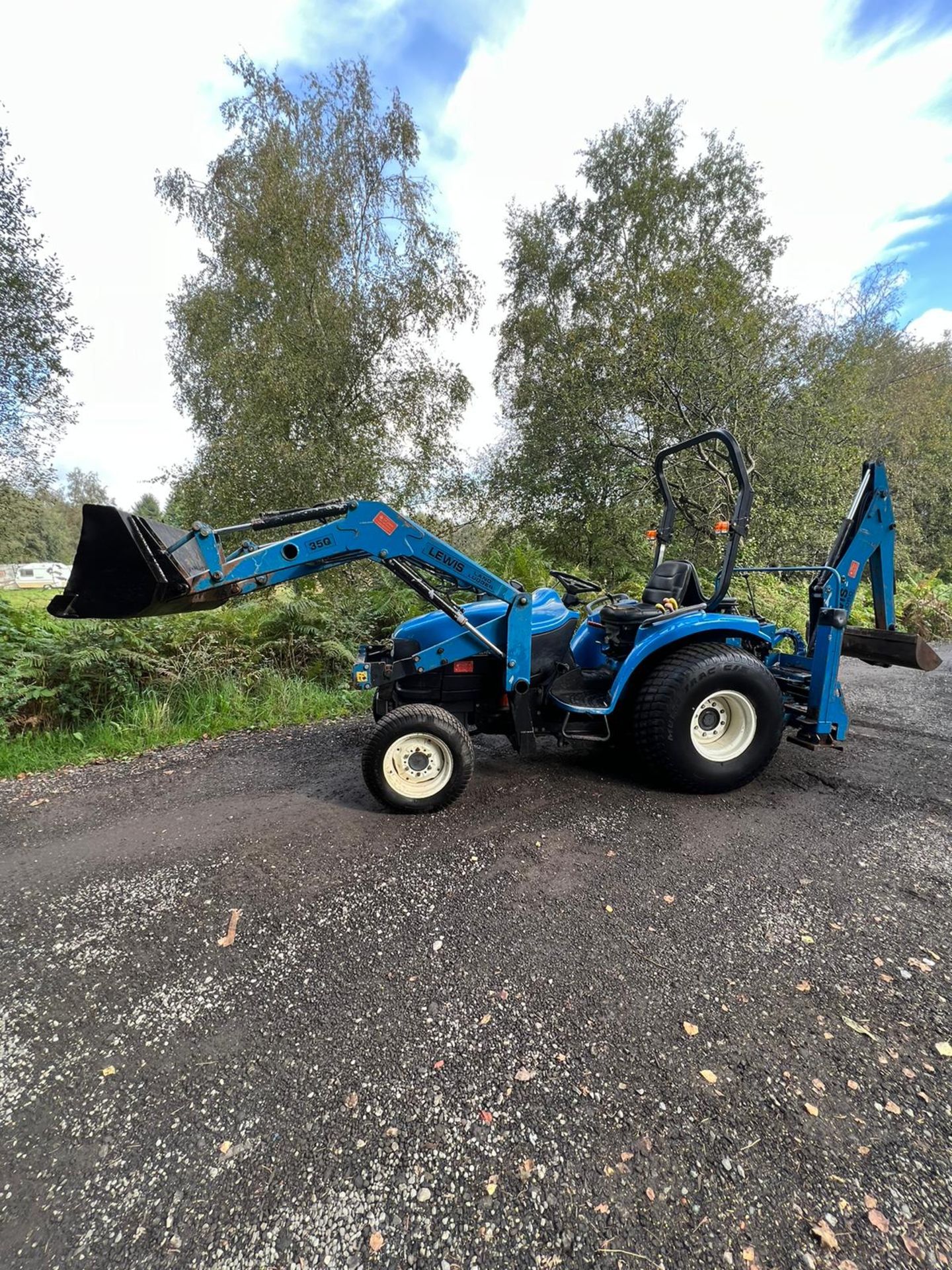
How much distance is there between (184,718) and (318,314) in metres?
7.44

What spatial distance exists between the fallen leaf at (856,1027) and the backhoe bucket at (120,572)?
3243 millimetres

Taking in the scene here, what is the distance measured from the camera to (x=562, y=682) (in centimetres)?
380

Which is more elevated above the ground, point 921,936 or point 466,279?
point 466,279

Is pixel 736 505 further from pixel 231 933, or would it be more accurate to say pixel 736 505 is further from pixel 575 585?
pixel 231 933

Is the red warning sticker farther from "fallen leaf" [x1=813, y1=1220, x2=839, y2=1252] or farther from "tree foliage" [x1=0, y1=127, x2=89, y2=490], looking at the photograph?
"tree foliage" [x1=0, y1=127, x2=89, y2=490]

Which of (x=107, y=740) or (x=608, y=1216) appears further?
(x=107, y=740)

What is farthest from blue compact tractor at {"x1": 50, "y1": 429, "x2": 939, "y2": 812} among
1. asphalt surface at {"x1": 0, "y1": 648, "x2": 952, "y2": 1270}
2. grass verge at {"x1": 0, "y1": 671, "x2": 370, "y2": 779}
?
grass verge at {"x1": 0, "y1": 671, "x2": 370, "y2": 779}

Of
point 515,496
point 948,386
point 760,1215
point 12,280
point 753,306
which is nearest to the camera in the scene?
point 760,1215

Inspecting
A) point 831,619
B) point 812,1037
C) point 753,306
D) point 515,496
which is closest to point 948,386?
point 753,306

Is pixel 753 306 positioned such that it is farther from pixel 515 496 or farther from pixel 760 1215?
pixel 760 1215

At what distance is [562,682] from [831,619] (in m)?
1.81

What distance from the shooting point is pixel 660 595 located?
3.83 m

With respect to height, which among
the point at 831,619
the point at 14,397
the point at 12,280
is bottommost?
the point at 831,619

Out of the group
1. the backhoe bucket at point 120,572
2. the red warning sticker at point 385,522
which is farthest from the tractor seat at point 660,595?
the backhoe bucket at point 120,572
